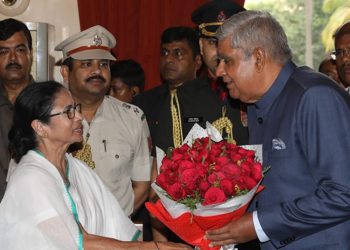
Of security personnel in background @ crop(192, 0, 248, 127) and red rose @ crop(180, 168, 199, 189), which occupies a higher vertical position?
security personnel in background @ crop(192, 0, 248, 127)

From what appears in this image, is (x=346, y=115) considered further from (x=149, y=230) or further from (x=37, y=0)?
(x=37, y=0)

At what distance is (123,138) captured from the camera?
4.33 m

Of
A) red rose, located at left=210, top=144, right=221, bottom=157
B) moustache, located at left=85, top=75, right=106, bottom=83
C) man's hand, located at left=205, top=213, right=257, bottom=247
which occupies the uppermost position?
moustache, located at left=85, top=75, right=106, bottom=83

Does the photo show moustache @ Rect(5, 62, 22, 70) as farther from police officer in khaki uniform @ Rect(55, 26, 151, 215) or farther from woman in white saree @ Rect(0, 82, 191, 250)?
woman in white saree @ Rect(0, 82, 191, 250)

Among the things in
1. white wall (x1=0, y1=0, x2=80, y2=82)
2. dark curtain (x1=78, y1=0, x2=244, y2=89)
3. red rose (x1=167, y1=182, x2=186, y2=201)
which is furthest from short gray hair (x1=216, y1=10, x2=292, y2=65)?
white wall (x1=0, y1=0, x2=80, y2=82)

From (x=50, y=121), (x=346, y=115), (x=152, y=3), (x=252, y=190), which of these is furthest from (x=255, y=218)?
(x=152, y=3)

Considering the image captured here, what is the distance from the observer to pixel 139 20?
6203 millimetres

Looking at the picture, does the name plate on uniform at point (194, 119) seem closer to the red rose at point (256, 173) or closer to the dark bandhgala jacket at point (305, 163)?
the dark bandhgala jacket at point (305, 163)

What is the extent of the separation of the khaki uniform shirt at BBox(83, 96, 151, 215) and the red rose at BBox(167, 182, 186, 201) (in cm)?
151

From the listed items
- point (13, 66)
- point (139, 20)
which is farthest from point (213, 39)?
point (139, 20)

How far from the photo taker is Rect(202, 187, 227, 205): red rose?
2.64 metres

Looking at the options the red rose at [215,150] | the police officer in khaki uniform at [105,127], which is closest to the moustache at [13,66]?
the police officer in khaki uniform at [105,127]

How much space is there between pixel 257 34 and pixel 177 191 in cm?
74

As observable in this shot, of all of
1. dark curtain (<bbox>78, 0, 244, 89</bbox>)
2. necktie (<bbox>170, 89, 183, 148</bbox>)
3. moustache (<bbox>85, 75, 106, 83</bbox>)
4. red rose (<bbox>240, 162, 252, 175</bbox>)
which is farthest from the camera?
dark curtain (<bbox>78, 0, 244, 89</bbox>)
